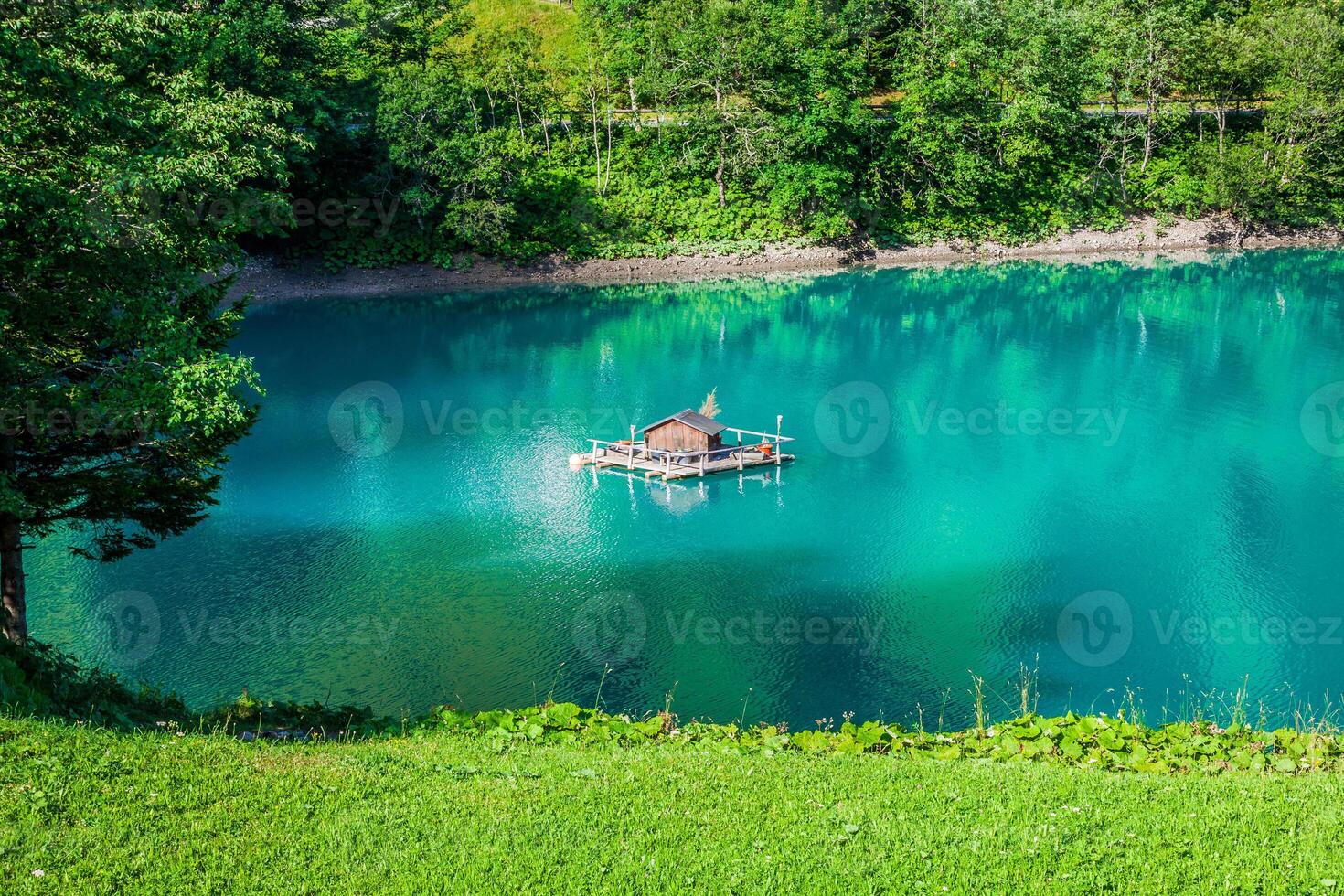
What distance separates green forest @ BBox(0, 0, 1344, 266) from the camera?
6209 centimetres

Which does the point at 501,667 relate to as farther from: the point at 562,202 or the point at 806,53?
the point at 806,53

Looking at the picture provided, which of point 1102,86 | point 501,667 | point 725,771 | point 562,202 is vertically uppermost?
point 1102,86

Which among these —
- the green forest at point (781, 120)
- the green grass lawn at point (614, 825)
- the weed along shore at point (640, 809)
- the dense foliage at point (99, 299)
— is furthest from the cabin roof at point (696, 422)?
the green forest at point (781, 120)

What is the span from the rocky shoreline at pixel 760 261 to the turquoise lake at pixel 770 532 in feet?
24.7

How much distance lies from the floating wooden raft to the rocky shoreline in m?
29.2

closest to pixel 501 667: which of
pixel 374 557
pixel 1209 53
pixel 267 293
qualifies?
pixel 374 557

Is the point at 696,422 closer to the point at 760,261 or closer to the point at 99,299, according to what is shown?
the point at 99,299

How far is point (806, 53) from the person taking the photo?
6794cm

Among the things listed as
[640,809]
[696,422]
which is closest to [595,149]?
[696,422]

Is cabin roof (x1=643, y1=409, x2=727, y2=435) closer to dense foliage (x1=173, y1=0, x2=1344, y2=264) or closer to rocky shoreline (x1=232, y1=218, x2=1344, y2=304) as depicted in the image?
dense foliage (x1=173, y1=0, x2=1344, y2=264)

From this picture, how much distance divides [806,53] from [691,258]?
44.6 feet

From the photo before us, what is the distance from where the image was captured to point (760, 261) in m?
69.3

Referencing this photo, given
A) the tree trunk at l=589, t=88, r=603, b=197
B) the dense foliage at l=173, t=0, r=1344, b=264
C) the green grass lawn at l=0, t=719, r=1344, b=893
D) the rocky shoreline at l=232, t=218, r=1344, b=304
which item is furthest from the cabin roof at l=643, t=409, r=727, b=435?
the tree trunk at l=589, t=88, r=603, b=197

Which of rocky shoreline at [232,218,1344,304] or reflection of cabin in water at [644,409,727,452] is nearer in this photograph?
reflection of cabin in water at [644,409,727,452]
